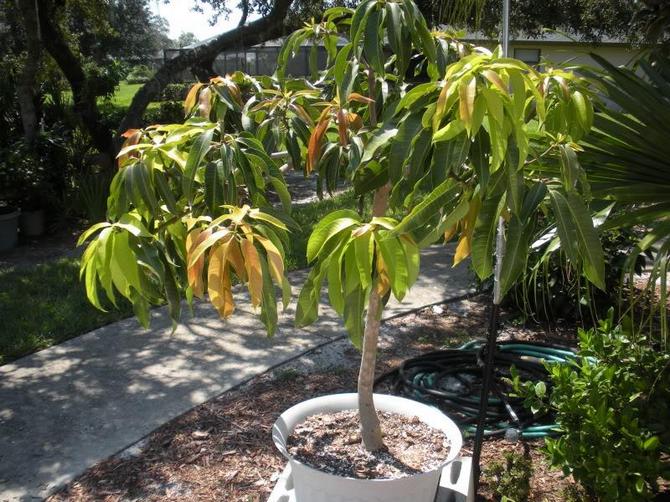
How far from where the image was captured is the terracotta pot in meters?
6.76

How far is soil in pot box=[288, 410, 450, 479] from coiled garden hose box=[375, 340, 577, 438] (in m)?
0.88

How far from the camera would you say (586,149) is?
7.29 ft

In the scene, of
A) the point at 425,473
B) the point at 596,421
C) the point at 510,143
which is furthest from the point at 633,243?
the point at 510,143

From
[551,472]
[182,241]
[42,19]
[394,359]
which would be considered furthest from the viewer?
[42,19]

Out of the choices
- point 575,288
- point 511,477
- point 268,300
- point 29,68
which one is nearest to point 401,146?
point 268,300

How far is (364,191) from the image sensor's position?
1.81m

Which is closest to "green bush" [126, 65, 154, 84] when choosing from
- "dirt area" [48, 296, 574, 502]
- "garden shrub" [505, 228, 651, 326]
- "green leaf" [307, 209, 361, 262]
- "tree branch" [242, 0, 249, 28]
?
"tree branch" [242, 0, 249, 28]

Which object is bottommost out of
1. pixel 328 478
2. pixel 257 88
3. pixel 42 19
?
pixel 328 478

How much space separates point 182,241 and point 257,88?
708 mm

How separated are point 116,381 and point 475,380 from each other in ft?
6.42

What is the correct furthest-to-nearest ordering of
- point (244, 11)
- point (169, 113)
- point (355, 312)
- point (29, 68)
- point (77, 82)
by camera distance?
point (169, 113) → point (244, 11) → point (77, 82) → point (29, 68) → point (355, 312)

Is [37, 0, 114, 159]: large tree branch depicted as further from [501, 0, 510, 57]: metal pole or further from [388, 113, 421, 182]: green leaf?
[388, 113, 421, 182]: green leaf

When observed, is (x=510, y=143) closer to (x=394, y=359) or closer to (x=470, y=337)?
(x=394, y=359)

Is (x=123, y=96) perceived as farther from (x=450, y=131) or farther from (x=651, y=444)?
(x=450, y=131)
